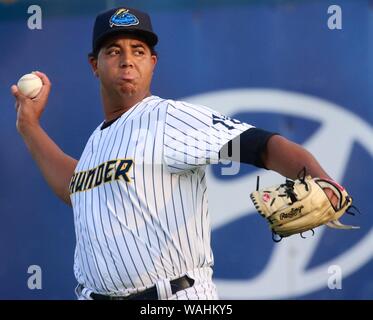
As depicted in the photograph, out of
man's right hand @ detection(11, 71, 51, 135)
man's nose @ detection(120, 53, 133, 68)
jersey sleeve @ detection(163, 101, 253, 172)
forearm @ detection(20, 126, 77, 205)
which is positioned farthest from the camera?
man's right hand @ detection(11, 71, 51, 135)

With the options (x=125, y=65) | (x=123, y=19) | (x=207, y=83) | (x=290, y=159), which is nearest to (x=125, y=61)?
(x=125, y=65)

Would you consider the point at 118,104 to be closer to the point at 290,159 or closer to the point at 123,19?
the point at 123,19

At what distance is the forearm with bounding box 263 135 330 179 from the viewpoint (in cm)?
192

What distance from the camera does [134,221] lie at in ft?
7.22

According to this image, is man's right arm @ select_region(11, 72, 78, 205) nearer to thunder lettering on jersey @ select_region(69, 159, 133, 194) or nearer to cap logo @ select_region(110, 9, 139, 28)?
thunder lettering on jersey @ select_region(69, 159, 133, 194)

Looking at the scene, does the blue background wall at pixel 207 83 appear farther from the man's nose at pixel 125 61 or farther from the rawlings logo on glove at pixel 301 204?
the rawlings logo on glove at pixel 301 204

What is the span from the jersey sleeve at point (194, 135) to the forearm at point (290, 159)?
0.42ft

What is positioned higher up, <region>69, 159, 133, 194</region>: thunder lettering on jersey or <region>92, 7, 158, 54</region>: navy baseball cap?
<region>92, 7, 158, 54</region>: navy baseball cap

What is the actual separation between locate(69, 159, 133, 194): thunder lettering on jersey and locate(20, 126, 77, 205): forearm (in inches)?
8.6

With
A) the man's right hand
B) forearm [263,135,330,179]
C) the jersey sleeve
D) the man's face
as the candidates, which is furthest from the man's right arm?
forearm [263,135,330,179]

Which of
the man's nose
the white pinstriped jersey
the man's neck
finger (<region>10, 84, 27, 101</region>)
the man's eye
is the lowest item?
the white pinstriped jersey

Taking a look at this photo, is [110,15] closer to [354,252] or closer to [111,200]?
[111,200]

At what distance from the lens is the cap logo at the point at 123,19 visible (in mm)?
2439

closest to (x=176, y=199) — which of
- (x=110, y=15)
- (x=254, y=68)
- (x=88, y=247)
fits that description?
(x=88, y=247)
